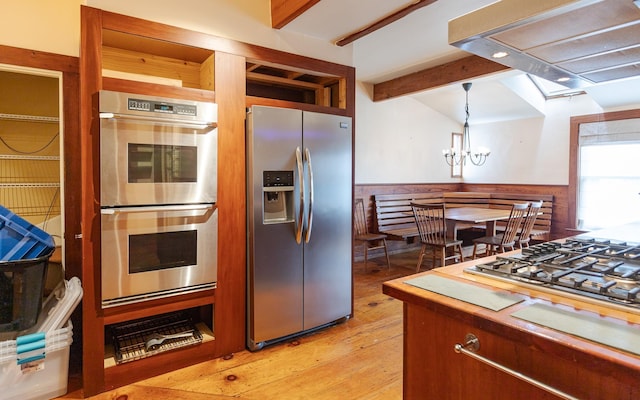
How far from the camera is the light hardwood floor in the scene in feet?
6.82

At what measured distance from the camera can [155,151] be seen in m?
2.17

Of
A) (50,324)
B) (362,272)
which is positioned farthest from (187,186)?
(362,272)

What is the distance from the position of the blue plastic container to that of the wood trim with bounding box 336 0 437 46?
2421 mm

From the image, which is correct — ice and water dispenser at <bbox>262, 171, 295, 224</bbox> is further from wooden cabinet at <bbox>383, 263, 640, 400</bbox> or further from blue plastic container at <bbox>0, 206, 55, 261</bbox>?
wooden cabinet at <bbox>383, 263, 640, 400</bbox>

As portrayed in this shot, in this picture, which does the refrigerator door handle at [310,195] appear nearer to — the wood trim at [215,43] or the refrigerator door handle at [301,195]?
the refrigerator door handle at [301,195]

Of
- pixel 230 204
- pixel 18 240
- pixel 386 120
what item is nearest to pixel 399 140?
pixel 386 120

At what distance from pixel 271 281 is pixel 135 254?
887 mm

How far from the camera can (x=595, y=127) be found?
5.12 meters

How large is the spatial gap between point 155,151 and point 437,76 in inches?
133

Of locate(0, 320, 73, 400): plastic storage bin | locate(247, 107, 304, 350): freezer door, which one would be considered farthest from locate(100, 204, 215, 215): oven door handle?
locate(0, 320, 73, 400): plastic storage bin

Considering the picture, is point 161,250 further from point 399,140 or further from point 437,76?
point 399,140

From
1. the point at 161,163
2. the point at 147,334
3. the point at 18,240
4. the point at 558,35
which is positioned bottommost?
the point at 147,334

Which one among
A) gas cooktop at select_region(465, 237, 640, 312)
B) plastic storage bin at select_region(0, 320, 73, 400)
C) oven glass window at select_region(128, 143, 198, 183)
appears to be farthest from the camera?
oven glass window at select_region(128, 143, 198, 183)

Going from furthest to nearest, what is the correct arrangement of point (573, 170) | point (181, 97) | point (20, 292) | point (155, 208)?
1. point (573, 170)
2. point (181, 97)
3. point (155, 208)
4. point (20, 292)
